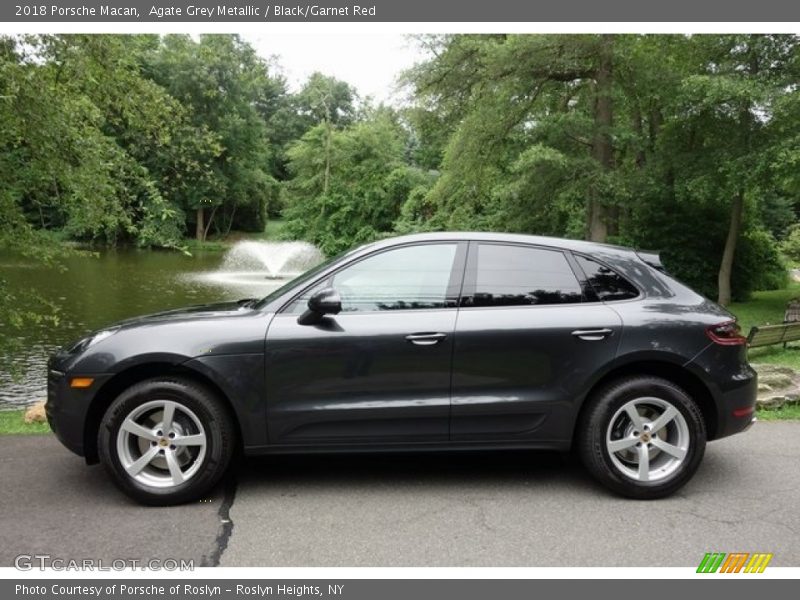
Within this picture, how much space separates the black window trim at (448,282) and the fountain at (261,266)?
16.4m

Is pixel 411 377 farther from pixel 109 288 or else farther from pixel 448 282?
pixel 109 288

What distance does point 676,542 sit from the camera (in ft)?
11.9

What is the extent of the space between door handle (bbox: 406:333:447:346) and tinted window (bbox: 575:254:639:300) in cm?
109

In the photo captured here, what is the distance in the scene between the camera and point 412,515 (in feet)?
13.0

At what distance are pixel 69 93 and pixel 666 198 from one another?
1614 cm

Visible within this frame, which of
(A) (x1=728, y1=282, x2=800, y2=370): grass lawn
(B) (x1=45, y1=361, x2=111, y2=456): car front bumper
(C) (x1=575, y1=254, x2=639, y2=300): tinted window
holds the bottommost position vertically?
(A) (x1=728, y1=282, x2=800, y2=370): grass lawn

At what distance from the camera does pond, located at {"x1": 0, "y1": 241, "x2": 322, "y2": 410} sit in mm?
11500

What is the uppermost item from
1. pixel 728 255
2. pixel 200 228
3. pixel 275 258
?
pixel 200 228

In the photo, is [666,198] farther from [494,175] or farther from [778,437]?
[778,437]

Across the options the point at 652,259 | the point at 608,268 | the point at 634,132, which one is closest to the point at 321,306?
the point at 608,268

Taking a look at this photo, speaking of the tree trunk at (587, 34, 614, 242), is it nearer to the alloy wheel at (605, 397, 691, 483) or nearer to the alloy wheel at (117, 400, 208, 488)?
the alloy wheel at (605, 397, 691, 483)

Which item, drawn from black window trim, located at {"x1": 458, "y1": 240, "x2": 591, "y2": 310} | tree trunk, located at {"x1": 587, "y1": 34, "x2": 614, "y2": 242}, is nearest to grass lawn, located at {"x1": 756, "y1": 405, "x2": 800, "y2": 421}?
black window trim, located at {"x1": 458, "y1": 240, "x2": 591, "y2": 310}

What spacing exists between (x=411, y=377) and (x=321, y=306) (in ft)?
2.35

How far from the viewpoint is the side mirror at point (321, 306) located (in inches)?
160
